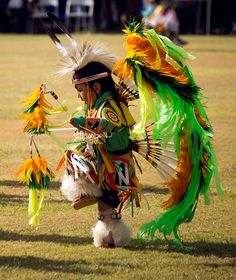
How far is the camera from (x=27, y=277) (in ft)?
17.3

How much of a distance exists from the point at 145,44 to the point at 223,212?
187cm

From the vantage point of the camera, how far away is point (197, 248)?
6.08m

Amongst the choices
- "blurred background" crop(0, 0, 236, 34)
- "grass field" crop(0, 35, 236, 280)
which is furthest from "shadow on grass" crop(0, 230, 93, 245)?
"blurred background" crop(0, 0, 236, 34)

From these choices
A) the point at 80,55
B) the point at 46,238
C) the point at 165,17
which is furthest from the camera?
the point at 165,17

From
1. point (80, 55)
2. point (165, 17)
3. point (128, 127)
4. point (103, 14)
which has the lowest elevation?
point (103, 14)

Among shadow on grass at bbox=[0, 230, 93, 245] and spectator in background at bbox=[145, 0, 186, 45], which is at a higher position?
spectator in background at bbox=[145, 0, 186, 45]

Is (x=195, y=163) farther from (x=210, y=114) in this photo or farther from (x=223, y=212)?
(x=210, y=114)

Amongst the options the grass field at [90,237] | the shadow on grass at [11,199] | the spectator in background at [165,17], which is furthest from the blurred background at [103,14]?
the shadow on grass at [11,199]

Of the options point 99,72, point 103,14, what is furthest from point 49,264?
point 103,14

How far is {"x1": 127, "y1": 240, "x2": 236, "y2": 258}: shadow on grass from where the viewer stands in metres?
5.95

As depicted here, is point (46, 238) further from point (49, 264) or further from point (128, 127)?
point (128, 127)

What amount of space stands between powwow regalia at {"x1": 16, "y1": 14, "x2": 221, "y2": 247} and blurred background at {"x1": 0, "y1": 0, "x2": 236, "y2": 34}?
21.7 m

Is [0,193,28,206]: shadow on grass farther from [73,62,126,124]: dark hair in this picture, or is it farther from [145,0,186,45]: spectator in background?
[145,0,186,45]: spectator in background

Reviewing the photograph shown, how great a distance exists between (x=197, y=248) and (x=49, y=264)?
106 centimetres
